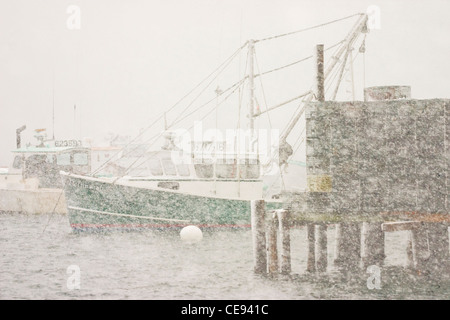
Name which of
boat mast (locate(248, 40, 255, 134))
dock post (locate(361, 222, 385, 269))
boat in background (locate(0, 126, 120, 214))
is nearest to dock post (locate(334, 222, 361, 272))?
dock post (locate(361, 222, 385, 269))

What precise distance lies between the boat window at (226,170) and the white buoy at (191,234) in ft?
10.0

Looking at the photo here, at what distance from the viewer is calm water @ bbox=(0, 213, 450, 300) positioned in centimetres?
1180

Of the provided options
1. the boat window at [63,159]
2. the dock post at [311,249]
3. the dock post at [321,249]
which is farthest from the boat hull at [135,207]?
the boat window at [63,159]

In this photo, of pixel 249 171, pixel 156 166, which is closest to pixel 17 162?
pixel 156 166

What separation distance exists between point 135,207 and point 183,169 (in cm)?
270

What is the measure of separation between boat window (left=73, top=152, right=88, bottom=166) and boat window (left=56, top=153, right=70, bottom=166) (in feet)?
1.47

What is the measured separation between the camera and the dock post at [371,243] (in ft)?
41.8

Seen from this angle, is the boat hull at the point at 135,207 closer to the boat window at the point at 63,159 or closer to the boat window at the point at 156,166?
the boat window at the point at 156,166

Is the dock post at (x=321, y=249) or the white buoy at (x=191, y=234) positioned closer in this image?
the dock post at (x=321, y=249)

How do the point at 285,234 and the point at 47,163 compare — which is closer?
the point at 285,234

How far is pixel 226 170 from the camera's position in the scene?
22391mm

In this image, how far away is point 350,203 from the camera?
1070cm

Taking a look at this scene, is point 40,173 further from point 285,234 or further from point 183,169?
point 285,234
